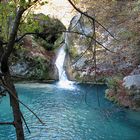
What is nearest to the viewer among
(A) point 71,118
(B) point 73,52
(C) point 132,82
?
(A) point 71,118

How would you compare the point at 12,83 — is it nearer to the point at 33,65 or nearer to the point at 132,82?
the point at 132,82

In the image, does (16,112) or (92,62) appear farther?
(92,62)

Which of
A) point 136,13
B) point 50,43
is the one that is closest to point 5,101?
point 136,13

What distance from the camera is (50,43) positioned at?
32.6m

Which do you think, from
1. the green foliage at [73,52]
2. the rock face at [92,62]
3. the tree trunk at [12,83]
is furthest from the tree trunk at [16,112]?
the green foliage at [73,52]

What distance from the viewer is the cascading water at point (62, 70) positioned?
27.2 m

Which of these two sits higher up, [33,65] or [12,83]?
[33,65]

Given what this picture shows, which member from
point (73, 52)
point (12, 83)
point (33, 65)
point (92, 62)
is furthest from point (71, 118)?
point (73, 52)

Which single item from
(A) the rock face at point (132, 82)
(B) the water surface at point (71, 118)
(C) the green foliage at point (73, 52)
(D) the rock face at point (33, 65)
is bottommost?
(B) the water surface at point (71, 118)

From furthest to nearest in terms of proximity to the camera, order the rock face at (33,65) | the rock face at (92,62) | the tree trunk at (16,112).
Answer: the rock face at (33,65), the rock face at (92,62), the tree trunk at (16,112)

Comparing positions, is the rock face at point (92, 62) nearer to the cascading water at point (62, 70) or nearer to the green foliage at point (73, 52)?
the green foliage at point (73, 52)

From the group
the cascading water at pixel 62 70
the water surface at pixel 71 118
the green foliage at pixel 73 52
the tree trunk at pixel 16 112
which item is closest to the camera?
the tree trunk at pixel 16 112

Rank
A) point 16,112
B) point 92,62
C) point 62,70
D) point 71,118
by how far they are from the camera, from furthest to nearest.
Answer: point 62,70 → point 92,62 → point 71,118 → point 16,112

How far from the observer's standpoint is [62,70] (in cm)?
2845
